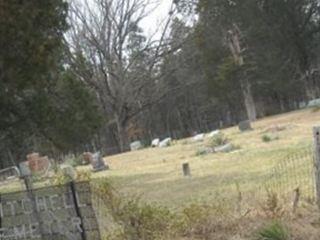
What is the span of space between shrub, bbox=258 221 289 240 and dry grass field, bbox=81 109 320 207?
8.57ft

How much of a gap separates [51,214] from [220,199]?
370 cm

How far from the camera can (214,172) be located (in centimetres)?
1565

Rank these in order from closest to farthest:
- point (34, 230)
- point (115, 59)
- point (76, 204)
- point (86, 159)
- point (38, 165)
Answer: point (76, 204) → point (34, 230) → point (38, 165) → point (86, 159) → point (115, 59)

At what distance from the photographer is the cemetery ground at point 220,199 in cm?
724

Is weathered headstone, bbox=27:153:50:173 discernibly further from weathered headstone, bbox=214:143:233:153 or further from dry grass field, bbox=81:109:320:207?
weathered headstone, bbox=214:143:233:153

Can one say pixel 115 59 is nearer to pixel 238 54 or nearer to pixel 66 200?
pixel 238 54

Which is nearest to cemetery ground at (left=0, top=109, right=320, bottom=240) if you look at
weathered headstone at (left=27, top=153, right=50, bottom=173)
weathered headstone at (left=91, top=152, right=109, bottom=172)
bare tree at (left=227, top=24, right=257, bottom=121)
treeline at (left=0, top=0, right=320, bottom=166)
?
weathered headstone at (left=27, top=153, right=50, bottom=173)

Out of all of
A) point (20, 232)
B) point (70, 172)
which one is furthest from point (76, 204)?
point (70, 172)

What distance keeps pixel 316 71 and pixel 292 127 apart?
27.1m

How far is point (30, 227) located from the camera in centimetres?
740

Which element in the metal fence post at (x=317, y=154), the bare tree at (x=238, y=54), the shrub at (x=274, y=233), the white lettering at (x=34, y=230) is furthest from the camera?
the bare tree at (x=238, y=54)

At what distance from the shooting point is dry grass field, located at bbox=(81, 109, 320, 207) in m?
11.8

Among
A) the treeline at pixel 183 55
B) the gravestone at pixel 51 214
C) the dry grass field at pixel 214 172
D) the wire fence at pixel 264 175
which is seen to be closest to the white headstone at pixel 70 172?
the dry grass field at pixel 214 172

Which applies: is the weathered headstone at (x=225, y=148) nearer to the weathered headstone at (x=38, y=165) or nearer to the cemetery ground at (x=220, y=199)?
the cemetery ground at (x=220, y=199)
